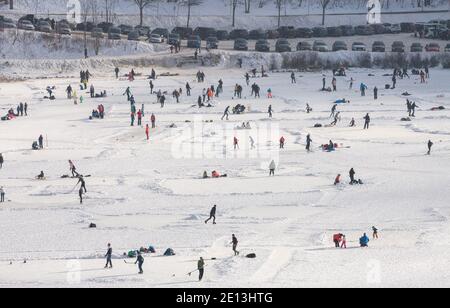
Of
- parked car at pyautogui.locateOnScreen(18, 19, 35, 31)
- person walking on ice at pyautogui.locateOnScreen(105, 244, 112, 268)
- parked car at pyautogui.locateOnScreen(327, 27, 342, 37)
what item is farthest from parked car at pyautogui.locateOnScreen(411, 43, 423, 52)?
person walking on ice at pyautogui.locateOnScreen(105, 244, 112, 268)

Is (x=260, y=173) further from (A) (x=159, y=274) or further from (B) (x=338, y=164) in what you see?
(A) (x=159, y=274)

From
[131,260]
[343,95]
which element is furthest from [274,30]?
[131,260]

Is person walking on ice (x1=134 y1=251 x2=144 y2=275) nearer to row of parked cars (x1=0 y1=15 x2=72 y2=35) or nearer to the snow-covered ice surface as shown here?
the snow-covered ice surface

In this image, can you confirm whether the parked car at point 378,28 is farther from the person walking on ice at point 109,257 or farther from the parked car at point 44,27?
the person walking on ice at point 109,257

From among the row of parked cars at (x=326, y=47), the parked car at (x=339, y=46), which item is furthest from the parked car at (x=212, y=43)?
the parked car at (x=339, y=46)

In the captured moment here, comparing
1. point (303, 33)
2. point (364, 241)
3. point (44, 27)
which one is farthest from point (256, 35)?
point (364, 241)

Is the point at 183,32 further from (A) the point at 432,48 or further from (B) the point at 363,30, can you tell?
(A) the point at 432,48
